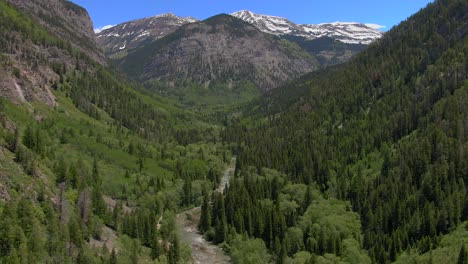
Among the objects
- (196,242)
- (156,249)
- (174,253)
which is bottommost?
(196,242)

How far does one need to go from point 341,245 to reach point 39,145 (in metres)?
99.6

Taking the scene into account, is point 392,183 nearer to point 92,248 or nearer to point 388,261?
point 388,261

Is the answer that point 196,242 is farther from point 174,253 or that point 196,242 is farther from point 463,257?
point 463,257

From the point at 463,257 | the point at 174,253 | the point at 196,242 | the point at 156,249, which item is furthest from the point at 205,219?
the point at 463,257

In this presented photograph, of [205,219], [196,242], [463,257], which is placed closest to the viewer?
[463,257]

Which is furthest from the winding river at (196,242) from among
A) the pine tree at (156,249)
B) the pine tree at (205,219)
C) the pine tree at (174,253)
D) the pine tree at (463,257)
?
the pine tree at (463,257)

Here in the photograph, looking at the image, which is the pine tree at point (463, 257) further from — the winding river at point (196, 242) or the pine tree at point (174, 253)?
the pine tree at point (174, 253)

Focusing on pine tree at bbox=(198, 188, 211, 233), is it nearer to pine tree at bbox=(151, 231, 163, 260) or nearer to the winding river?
the winding river

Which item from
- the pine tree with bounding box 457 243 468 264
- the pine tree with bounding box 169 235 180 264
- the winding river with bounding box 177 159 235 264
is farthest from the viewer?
the winding river with bounding box 177 159 235 264

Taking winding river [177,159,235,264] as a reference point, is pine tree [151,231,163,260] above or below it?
above

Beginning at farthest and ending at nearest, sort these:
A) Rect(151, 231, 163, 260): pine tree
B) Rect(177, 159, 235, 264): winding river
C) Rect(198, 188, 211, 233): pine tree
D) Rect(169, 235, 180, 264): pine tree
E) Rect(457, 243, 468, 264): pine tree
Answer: Rect(198, 188, 211, 233): pine tree, Rect(177, 159, 235, 264): winding river, Rect(151, 231, 163, 260): pine tree, Rect(169, 235, 180, 264): pine tree, Rect(457, 243, 468, 264): pine tree

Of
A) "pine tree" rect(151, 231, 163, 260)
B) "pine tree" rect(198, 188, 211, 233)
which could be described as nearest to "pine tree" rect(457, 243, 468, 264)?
"pine tree" rect(151, 231, 163, 260)

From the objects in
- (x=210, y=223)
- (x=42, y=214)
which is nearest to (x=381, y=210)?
(x=210, y=223)

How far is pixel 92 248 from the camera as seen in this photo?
124m
